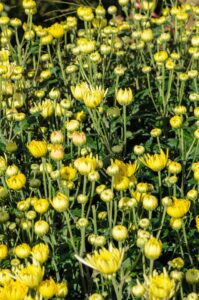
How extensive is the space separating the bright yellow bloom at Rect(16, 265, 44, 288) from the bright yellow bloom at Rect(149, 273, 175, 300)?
0.31 meters

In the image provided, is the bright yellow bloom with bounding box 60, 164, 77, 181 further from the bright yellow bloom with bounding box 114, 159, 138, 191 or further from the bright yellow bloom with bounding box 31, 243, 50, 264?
the bright yellow bloom with bounding box 31, 243, 50, 264

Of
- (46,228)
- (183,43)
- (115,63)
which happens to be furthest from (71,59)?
(46,228)

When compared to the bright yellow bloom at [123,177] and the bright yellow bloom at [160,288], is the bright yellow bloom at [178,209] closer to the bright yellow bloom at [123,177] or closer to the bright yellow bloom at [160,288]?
the bright yellow bloom at [123,177]

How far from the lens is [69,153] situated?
9.41 ft

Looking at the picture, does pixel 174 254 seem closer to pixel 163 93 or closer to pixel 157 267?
pixel 157 267

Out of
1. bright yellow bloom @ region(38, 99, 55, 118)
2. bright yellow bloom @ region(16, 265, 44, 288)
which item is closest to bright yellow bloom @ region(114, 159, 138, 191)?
bright yellow bloom @ region(16, 265, 44, 288)

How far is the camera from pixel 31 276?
1.84 meters

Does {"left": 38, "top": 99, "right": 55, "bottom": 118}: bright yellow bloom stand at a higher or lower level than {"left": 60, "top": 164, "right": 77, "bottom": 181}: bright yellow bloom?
lower

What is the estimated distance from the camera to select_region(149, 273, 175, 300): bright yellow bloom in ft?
5.61

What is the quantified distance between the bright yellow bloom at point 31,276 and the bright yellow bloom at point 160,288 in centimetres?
31

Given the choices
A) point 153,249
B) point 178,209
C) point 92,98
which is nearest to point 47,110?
point 92,98

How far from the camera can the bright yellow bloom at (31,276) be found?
184 centimetres

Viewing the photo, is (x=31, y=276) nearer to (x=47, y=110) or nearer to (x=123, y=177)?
(x=123, y=177)

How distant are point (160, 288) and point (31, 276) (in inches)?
13.9
